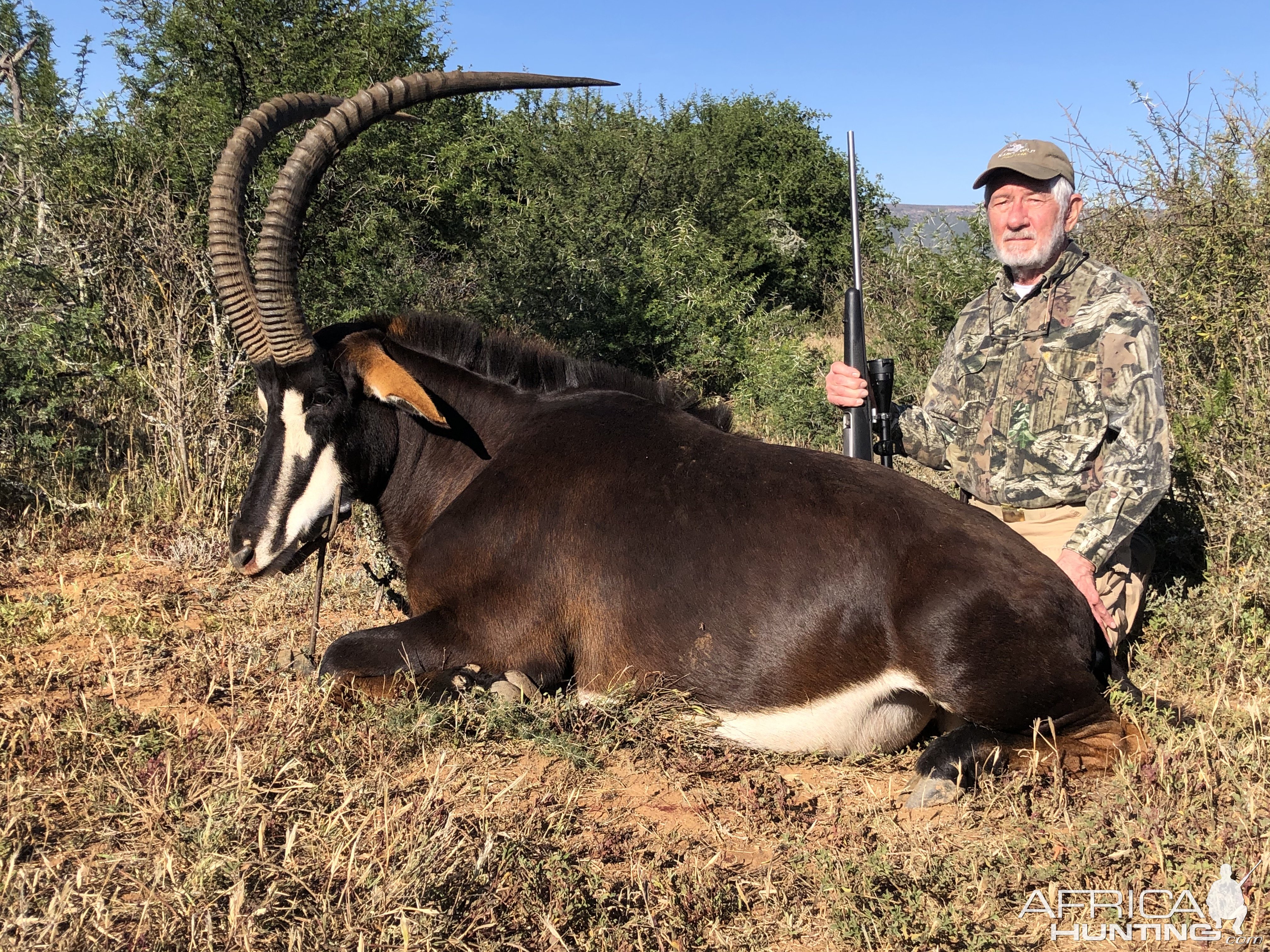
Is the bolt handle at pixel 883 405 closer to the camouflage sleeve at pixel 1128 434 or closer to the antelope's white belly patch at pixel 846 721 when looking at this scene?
the camouflage sleeve at pixel 1128 434

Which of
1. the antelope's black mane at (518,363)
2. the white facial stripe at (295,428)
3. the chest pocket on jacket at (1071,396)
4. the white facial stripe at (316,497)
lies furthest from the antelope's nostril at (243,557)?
the chest pocket on jacket at (1071,396)

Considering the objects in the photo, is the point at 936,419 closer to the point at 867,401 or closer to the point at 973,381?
the point at 973,381

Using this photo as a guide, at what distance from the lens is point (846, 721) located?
394 cm

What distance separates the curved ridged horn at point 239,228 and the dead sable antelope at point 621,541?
0.01 meters

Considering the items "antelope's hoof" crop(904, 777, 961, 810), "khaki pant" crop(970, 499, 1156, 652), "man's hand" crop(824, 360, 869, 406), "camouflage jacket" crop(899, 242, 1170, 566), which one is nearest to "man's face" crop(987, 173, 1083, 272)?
"camouflage jacket" crop(899, 242, 1170, 566)

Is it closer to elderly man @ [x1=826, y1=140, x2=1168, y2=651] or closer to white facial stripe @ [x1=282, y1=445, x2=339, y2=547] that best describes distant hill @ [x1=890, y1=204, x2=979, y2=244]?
elderly man @ [x1=826, y1=140, x2=1168, y2=651]

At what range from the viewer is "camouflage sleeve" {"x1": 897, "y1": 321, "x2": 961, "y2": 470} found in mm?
5398

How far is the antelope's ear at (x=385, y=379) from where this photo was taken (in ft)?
14.5

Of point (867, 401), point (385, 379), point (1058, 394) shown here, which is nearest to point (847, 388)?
point (867, 401)

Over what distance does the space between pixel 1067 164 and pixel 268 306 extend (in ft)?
13.0

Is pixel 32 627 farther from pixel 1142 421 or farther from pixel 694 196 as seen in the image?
pixel 694 196

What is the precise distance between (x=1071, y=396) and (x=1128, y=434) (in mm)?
395

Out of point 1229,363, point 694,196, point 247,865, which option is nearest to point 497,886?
point 247,865

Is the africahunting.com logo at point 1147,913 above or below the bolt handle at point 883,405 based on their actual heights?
below
